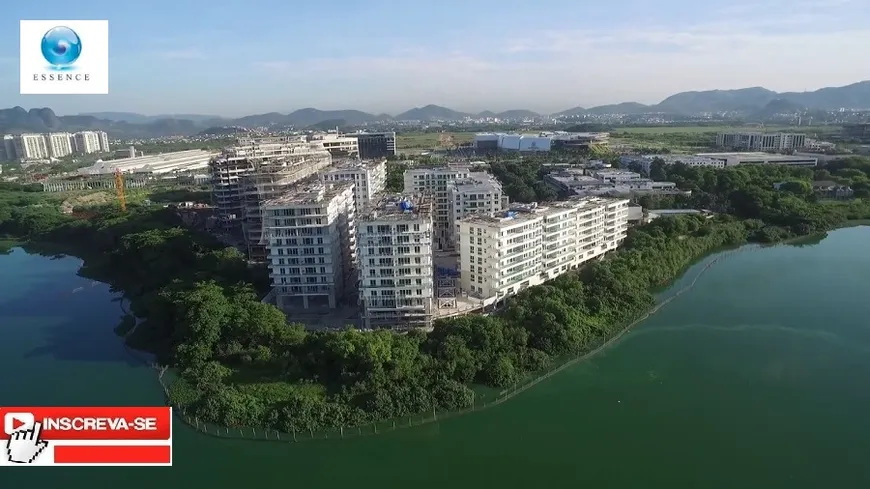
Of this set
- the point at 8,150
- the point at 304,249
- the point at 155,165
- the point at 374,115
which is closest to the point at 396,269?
the point at 304,249

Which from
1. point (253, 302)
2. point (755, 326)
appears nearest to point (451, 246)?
point (253, 302)

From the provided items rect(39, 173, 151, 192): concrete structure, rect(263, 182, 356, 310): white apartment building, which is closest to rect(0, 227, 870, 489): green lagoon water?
rect(263, 182, 356, 310): white apartment building

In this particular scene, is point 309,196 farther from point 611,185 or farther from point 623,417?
point 611,185

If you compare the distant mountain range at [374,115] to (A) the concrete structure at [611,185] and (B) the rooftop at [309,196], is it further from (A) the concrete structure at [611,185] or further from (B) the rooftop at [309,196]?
(B) the rooftop at [309,196]

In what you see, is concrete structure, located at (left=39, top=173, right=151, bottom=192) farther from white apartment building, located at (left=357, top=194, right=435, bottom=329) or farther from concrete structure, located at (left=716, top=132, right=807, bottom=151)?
concrete structure, located at (left=716, top=132, right=807, bottom=151)

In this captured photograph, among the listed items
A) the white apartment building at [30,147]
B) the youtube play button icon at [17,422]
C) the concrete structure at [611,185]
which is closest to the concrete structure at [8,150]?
the white apartment building at [30,147]

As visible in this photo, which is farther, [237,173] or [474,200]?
[237,173]
